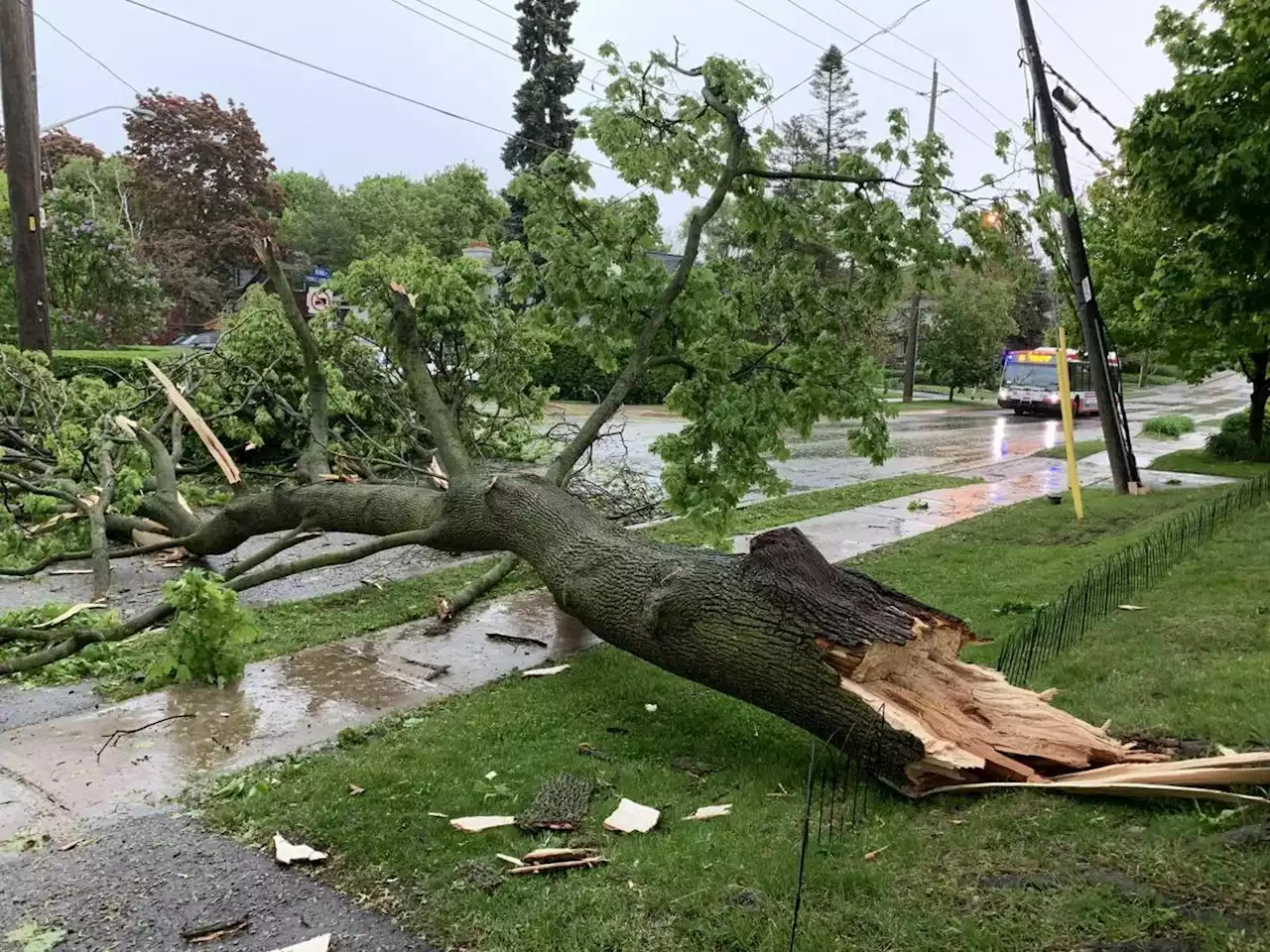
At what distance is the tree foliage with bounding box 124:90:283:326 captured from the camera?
41250 millimetres

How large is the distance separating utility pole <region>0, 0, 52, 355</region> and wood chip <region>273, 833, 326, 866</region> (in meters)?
9.49

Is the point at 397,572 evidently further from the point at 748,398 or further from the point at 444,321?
the point at 748,398

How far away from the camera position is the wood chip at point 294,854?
3184 mm

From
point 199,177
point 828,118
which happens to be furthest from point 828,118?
point 199,177

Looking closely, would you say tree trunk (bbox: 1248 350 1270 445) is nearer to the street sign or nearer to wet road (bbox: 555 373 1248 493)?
wet road (bbox: 555 373 1248 493)

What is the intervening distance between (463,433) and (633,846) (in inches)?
275

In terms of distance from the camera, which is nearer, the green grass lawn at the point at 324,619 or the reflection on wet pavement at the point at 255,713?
the reflection on wet pavement at the point at 255,713

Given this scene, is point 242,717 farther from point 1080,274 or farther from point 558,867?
point 1080,274

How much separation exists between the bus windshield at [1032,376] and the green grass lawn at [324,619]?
82.6ft

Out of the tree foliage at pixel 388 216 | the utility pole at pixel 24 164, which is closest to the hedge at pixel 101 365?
the utility pole at pixel 24 164

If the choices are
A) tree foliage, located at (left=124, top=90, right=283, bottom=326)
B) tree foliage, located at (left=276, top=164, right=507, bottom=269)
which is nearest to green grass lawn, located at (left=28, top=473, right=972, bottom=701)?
tree foliage, located at (left=276, top=164, right=507, bottom=269)

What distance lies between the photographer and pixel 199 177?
42.2 meters

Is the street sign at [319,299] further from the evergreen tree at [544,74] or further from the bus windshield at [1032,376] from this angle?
the bus windshield at [1032,376]

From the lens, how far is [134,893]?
3.02 m
